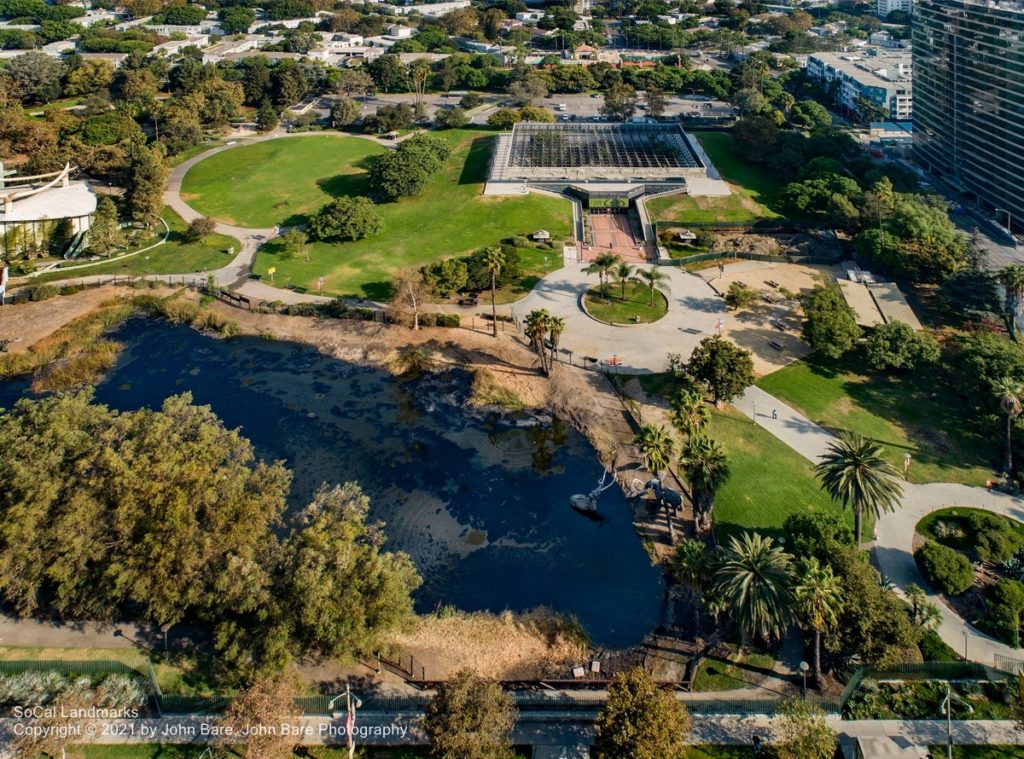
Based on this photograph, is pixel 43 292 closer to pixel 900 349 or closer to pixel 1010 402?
pixel 900 349

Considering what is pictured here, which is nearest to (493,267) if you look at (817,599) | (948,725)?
(817,599)

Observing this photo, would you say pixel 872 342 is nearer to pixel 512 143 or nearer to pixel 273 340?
pixel 273 340

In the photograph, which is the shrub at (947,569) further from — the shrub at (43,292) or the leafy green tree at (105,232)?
the leafy green tree at (105,232)

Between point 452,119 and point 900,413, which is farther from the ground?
point 452,119

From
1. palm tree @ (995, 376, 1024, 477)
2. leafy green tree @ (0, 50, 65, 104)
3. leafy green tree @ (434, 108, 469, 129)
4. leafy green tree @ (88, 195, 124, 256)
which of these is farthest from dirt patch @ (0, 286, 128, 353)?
leafy green tree @ (0, 50, 65, 104)

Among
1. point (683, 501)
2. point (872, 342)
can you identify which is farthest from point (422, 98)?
point (683, 501)

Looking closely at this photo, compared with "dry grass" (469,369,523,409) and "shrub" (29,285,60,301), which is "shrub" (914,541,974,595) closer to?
"dry grass" (469,369,523,409)
